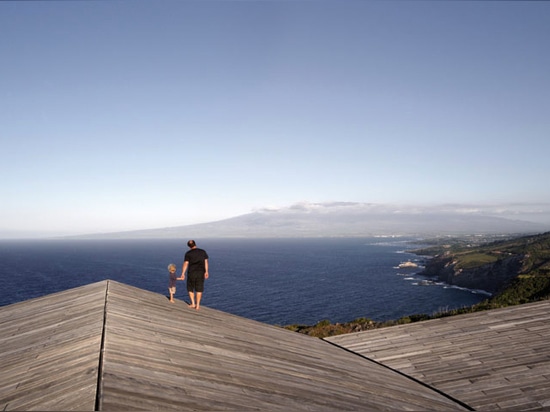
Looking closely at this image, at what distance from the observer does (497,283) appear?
279 feet

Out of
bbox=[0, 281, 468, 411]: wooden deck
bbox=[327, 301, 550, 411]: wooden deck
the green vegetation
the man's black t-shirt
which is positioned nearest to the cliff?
the green vegetation

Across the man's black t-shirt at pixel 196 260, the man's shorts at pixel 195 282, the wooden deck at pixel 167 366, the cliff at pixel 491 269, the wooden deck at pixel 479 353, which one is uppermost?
the man's black t-shirt at pixel 196 260

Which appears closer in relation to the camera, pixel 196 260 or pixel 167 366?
pixel 167 366

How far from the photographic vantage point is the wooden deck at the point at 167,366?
4.61 meters

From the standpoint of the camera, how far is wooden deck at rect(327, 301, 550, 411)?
852 cm

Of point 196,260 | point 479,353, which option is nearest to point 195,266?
point 196,260

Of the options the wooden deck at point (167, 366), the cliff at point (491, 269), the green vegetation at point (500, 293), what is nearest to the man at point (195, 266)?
the wooden deck at point (167, 366)

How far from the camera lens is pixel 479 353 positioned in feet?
36.4

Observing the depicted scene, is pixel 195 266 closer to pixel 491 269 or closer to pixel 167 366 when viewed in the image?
pixel 167 366

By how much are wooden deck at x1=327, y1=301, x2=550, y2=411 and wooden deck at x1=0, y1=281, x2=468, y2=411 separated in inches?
36.4

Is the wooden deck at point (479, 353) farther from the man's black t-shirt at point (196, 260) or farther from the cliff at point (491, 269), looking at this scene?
the cliff at point (491, 269)

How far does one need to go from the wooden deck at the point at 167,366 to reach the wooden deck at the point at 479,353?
0.92m

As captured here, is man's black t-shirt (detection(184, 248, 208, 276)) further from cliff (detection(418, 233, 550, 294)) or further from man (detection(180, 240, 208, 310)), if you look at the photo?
cliff (detection(418, 233, 550, 294))

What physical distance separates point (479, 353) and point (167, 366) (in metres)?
9.76
